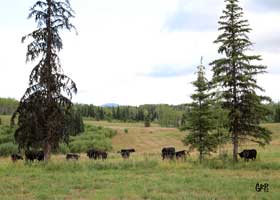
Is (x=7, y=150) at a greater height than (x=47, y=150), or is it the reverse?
(x=47, y=150)

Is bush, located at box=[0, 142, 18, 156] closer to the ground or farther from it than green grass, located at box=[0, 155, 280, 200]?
closer to the ground

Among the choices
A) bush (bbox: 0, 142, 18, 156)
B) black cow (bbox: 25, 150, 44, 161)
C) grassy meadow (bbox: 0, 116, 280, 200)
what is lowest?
bush (bbox: 0, 142, 18, 156)

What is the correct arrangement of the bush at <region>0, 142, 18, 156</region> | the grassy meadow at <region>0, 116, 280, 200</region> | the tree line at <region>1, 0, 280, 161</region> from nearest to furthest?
the grassy meadow at <region>0, 116, 280, 200</region> → the tree line at <region>1, 0, 280, 161</region> → the bush at <region>0, 142, 18, 156</region>

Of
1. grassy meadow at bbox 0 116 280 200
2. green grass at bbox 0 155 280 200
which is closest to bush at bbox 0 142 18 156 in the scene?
grassy meadow at bbox 0 116 280 200

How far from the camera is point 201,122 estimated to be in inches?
1065

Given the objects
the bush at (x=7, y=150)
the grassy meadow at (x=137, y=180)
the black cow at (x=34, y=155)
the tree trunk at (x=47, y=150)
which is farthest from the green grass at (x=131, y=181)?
the bush at (x=7, y=150)

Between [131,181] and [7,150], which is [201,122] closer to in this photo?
[131,181]

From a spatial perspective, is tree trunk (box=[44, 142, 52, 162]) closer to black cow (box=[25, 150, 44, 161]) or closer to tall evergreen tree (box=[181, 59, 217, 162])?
black cow (box=[25, 150, 44, 161])

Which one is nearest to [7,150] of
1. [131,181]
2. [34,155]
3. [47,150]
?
[34,155]

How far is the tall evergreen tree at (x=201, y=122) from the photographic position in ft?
88.3

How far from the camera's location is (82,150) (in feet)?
197

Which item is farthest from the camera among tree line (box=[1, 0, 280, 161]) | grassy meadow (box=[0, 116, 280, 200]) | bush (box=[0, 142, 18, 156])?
bush (box=[0, 142, 18, 156])

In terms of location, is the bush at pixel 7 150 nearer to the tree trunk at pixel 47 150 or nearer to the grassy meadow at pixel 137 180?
the tree trunk at pixel 47 150

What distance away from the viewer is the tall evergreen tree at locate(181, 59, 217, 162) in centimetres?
2692
